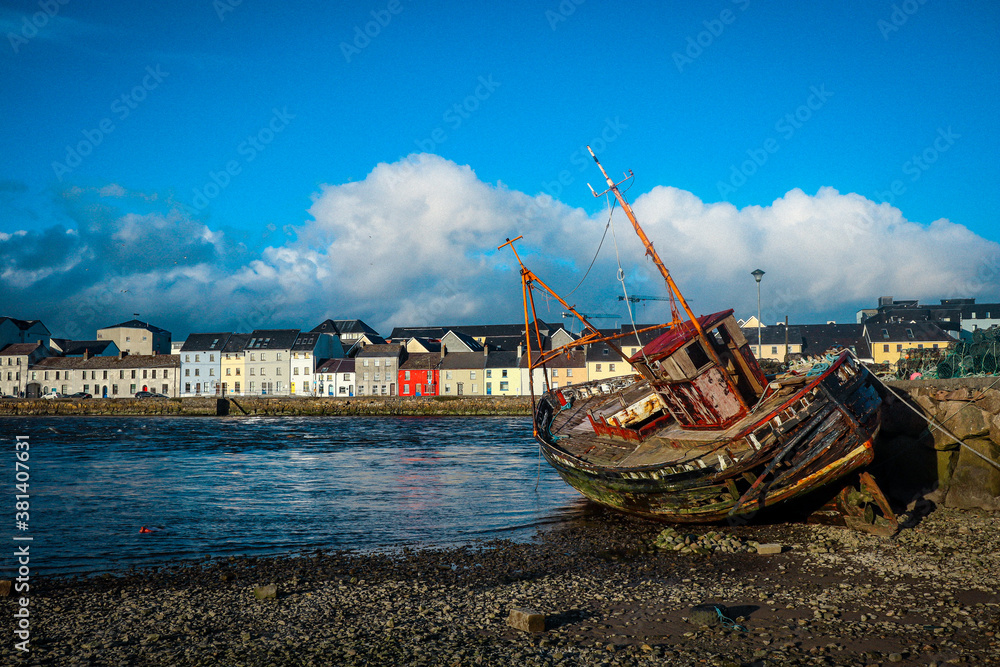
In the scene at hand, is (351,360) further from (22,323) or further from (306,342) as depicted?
(22,323)

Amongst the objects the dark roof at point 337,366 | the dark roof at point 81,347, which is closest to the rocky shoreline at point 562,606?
the dark roof at point 337,366

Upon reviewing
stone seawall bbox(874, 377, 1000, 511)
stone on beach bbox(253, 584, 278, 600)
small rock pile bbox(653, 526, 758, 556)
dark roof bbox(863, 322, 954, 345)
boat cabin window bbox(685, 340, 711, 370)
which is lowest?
small rock pile bbox(653, 526, 758, 556)

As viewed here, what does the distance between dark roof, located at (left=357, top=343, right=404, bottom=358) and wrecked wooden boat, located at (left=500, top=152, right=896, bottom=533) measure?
85.0 m

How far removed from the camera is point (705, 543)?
13617mm

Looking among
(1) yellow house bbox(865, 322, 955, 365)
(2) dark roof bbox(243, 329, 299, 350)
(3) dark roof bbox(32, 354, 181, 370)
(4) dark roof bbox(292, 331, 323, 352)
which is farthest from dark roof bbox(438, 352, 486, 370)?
(1) yellow house bbox(865, 322, 955, 365)

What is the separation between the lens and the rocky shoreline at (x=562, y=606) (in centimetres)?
816

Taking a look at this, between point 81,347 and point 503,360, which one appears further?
point 81,347

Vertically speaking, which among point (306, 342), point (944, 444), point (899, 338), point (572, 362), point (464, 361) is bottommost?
point (944, 444)

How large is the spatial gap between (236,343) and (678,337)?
10705 centimetres

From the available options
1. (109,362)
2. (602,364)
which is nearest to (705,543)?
(602,364)

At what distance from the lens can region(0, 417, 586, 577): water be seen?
15.4 metres

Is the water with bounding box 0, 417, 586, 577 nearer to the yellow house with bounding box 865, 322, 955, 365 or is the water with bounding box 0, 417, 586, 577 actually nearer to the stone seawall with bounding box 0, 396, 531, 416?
the stone seawall with bounding box 0, 396, 531, 416

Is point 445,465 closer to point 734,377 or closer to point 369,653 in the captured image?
point 734,377

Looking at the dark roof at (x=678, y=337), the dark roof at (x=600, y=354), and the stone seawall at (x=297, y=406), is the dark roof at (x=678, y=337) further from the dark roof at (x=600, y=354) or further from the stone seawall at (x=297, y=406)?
the dark roof at (x=600, y=354)
